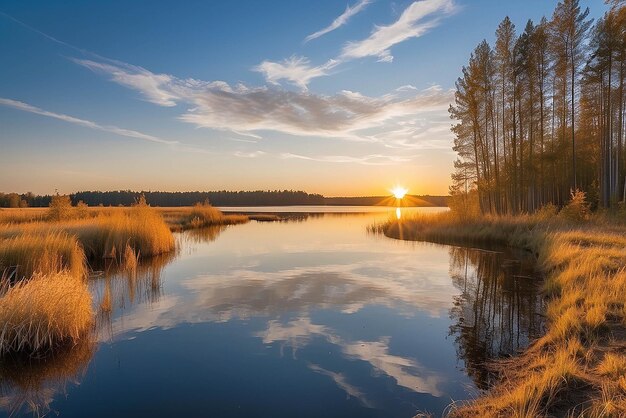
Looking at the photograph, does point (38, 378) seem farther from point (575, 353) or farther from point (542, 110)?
point (542, 110)

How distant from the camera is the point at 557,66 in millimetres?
30781

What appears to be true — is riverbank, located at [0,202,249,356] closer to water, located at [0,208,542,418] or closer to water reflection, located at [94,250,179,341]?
water reflection, located at [94,250,179,341]

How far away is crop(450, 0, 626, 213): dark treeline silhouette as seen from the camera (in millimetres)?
28141

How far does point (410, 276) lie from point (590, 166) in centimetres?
3757

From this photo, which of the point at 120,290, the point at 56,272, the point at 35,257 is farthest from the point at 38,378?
the point at 35,257

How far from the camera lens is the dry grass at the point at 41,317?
742 cm

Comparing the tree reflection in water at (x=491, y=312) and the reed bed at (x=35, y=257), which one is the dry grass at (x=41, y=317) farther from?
the tree reflection in water at (x=491, y=312)

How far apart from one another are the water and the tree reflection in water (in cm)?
4

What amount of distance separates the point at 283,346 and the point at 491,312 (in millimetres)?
6142

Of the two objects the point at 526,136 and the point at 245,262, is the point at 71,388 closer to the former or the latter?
the point at 245,262

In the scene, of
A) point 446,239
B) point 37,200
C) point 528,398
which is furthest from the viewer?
point 37,200

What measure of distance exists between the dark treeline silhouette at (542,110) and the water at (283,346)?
1994cm

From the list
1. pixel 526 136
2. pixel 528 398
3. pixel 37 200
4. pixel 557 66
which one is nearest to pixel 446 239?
pixel 526 136

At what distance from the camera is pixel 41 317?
305 inches
